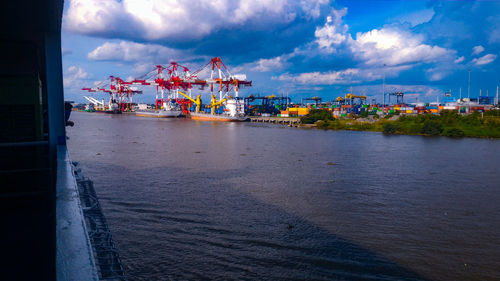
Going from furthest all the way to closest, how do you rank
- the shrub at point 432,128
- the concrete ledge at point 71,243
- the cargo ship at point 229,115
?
the cargo ship at point 229,115 < the shrub at point 432,128 < the concrete ledge at point 71,243

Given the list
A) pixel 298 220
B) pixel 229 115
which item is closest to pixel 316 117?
pixel 229 115

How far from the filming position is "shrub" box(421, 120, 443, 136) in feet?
90.8

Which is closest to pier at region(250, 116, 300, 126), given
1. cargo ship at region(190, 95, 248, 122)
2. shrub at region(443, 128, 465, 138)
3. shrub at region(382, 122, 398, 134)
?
cargo ship at region(190, 95, 248, 122)

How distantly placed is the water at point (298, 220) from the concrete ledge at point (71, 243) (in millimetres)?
2729

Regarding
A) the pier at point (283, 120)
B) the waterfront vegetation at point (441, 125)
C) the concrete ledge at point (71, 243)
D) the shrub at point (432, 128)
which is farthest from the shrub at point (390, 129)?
the concrete ledge at point (71, 243)

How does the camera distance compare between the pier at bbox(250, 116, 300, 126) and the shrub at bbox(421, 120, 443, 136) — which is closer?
the shrub at bbox(421, 120, 443, 136)

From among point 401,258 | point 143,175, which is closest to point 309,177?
point 143,175

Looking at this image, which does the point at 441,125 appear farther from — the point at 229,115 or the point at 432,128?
the point at 229,115

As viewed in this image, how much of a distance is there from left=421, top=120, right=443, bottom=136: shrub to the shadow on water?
24.4m

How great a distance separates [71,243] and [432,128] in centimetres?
3051

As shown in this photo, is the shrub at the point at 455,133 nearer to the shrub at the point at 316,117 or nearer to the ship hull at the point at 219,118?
the shrub at the point at 316,117

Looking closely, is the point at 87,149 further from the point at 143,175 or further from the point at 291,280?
the point at 291,280

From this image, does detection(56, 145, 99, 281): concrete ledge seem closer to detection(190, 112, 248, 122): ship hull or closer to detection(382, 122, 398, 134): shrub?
detection(382, 122, 398, 134): shrub

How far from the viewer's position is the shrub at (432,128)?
27691 mm
